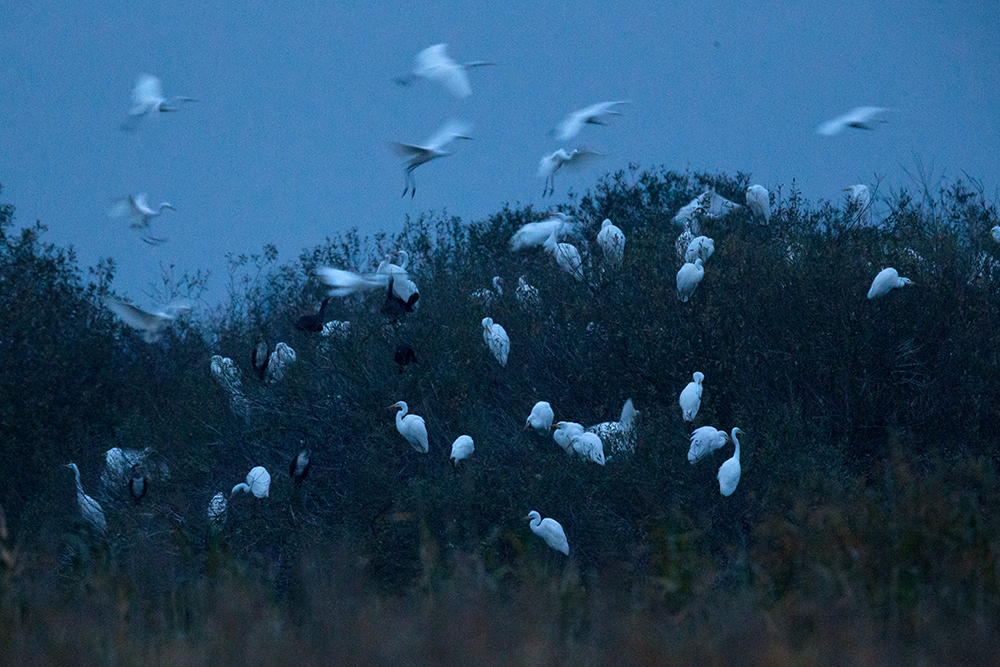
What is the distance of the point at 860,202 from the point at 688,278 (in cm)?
353

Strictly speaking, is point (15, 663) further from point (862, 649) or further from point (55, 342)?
point (55, 342)

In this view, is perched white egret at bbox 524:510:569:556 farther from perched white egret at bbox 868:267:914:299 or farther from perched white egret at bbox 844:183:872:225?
perched white egret at bbox 844:183:872:225

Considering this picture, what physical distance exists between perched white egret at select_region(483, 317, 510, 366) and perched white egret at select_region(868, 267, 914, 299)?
3.51 m

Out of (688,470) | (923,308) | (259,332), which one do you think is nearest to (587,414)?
(688,470)

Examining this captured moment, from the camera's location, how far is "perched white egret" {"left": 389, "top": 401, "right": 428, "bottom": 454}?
388 inches

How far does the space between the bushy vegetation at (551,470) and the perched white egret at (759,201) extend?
0.99 feet

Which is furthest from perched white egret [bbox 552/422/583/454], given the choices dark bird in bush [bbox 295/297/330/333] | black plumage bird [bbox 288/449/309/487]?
dark bird in bush [bbox 295/297/330/333]

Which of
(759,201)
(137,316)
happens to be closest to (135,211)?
(137,316)

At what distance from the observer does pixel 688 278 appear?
10.1m

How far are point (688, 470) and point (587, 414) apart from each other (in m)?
1.98

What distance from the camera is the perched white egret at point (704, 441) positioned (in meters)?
8.81

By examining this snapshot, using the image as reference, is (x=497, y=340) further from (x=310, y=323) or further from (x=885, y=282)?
(x=885, y=282)

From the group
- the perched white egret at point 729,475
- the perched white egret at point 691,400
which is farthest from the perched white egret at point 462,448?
the perched white egret at point 729,475

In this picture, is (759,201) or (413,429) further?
(759,201)
